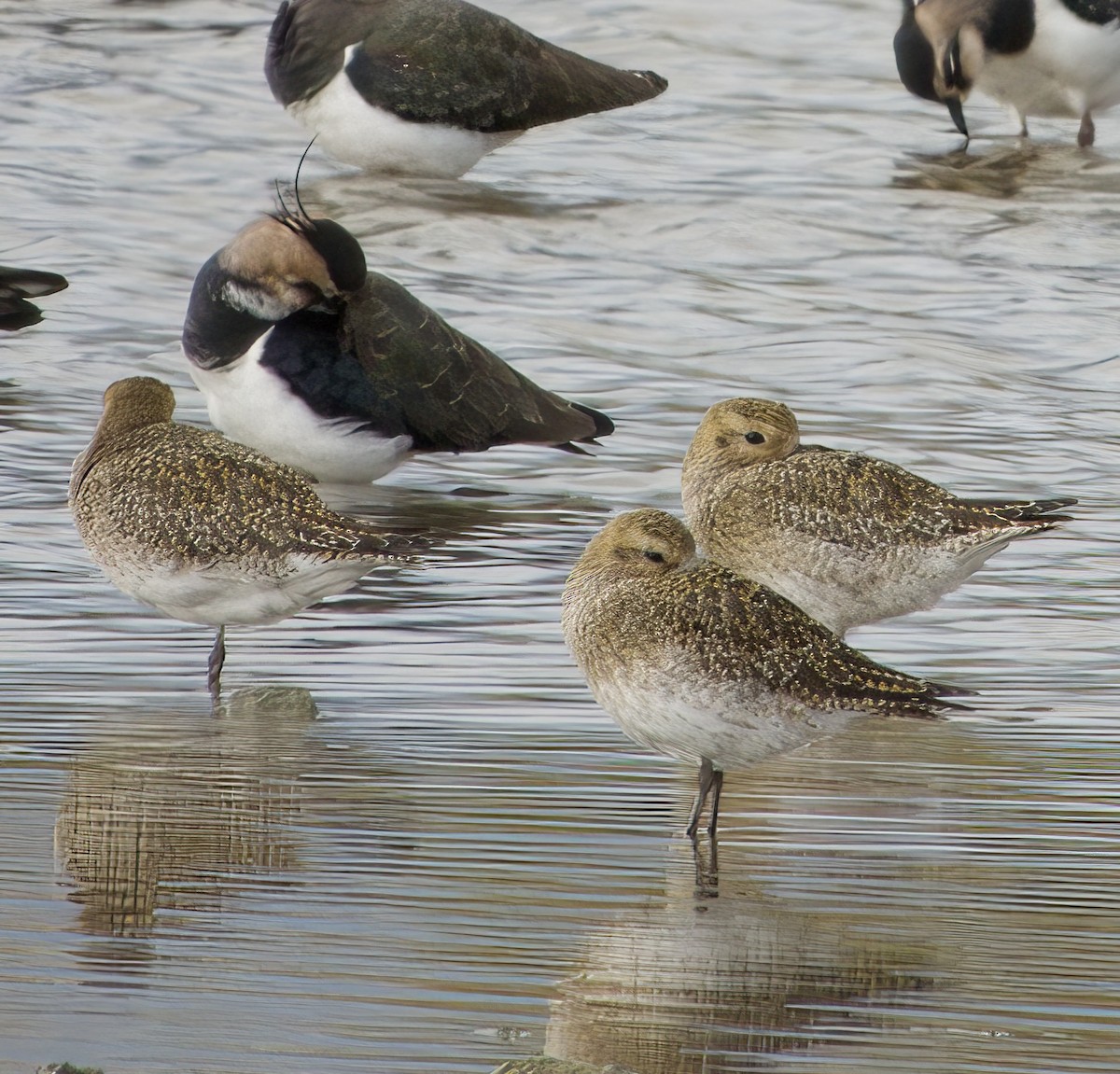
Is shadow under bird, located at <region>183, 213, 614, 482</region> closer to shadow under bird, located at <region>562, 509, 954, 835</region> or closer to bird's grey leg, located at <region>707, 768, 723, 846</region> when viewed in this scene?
shadow under bird, located at <region>562, 509, 954, 835</region>

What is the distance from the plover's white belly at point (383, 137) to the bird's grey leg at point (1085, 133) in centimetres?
437

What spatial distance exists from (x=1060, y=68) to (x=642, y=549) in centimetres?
1085

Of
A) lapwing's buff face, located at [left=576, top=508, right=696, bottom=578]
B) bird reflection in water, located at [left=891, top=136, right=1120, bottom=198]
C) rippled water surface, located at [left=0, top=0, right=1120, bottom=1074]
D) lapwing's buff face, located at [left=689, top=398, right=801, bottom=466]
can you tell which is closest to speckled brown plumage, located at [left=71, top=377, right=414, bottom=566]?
rippled water surface, located at [left=0, top=0, right=1120, bottom=1074]

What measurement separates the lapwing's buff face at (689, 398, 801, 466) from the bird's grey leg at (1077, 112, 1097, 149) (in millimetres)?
9321

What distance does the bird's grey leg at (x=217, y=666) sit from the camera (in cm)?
568

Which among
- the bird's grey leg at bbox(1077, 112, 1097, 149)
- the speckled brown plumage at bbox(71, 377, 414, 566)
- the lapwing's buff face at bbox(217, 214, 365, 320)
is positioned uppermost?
the speckled brown plumage at bbox(71, 377, 414, 566)

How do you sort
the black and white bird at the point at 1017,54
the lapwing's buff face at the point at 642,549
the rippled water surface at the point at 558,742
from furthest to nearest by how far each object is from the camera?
the black and white bird at the point at 1017,54, the lapwing's buff face at the point at 642,549, the rippled water surface at the point at 558,742

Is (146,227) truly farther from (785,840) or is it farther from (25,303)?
(785,840)

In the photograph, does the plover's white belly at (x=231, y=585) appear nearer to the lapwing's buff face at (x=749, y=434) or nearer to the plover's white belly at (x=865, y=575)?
the plover's white belly at (x=865, y=575)

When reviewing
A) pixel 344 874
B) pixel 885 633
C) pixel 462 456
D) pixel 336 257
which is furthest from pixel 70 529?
pixel 344 874

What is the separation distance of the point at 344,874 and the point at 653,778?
101 cm

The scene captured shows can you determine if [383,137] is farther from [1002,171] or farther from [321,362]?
[321,362]

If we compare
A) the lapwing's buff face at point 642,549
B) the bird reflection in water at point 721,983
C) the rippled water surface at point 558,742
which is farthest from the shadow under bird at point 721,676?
the bird reflection in water at point 721,983

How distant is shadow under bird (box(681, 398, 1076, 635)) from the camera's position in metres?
6.15
